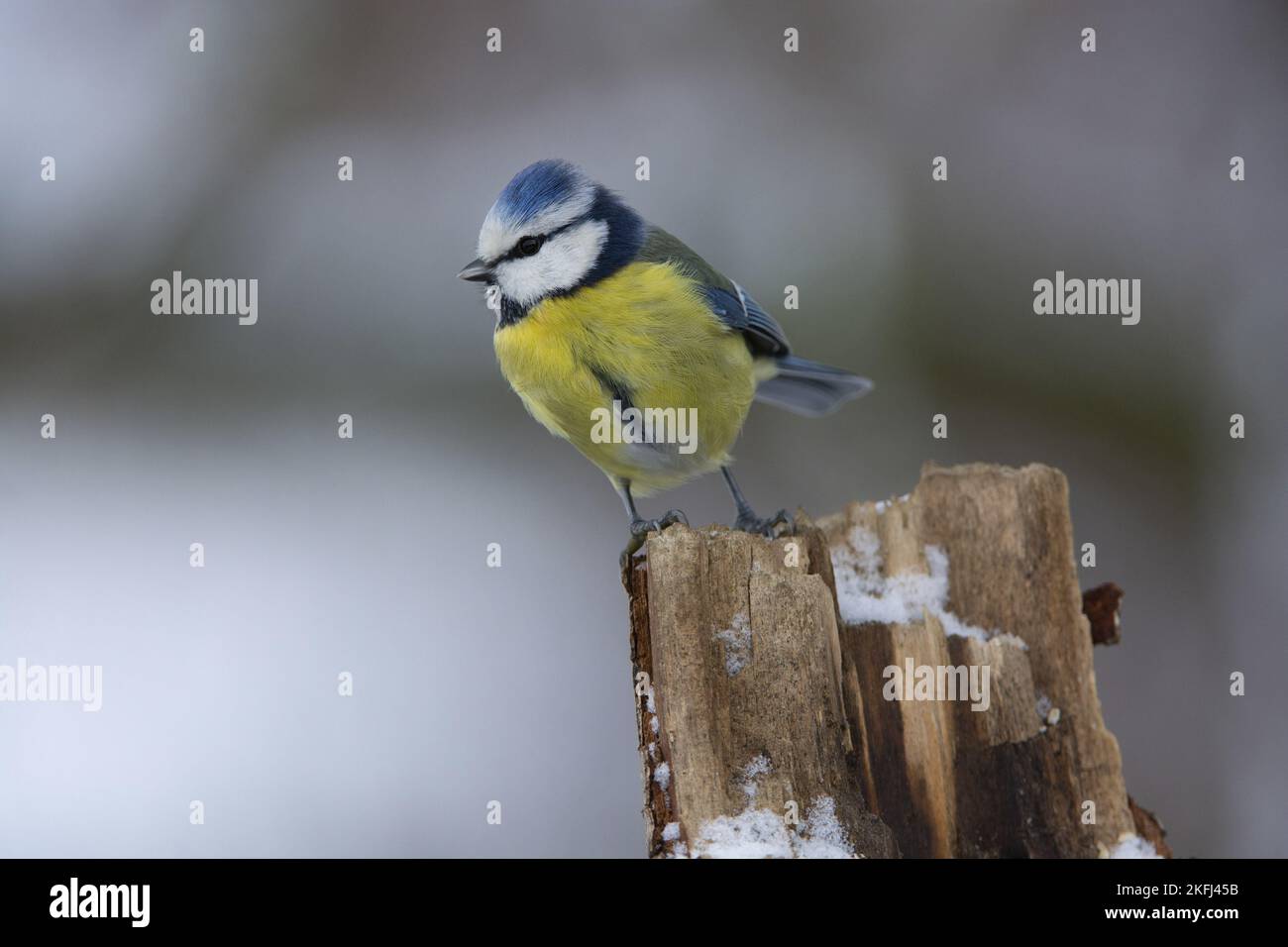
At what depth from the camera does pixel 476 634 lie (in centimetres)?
233

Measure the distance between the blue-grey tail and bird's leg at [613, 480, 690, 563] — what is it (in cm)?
35

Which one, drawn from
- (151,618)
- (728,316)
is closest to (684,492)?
(728,316)

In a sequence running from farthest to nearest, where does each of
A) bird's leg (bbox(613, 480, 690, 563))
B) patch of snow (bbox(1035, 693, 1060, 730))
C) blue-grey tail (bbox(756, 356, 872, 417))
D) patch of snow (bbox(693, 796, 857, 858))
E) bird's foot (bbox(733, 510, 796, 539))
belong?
blue-grey tail (bbox(756, 356, 872, 417)) < bird's foot (bbox(733, 510, 796, 539)) < bird's leg (bbox(613, 480, 690, 563)) < patch of snow (bbox(1035, 693, 1060, 730)) < patch of snow (bbox(693, 796, 857, 858))

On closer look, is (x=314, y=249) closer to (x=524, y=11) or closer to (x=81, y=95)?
(x=81, y=95)

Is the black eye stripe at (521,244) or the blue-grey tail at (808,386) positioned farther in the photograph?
the blue-grey tail at (808,386)

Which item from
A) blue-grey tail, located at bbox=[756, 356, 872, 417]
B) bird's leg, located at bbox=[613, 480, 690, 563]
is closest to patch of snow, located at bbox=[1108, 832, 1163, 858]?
bird's leg, located at bbox=[613, 480, 690, 563]

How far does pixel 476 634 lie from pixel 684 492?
2.05ft

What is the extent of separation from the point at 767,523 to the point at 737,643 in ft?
1.53

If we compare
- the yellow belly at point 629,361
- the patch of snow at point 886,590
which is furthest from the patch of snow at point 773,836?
the yellow belly at point 629,361

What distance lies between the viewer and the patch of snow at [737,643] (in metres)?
1.15

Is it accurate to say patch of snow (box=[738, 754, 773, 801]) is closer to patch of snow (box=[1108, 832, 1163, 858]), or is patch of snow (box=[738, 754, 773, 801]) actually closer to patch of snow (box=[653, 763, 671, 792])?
patch of snow (box=[653, 763, 671, 792])

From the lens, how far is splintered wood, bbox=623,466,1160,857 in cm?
110

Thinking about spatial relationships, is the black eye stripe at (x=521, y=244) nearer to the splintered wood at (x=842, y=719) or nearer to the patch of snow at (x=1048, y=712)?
the splintered wood at (x=842, y=719)

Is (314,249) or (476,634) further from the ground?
(314,249)
